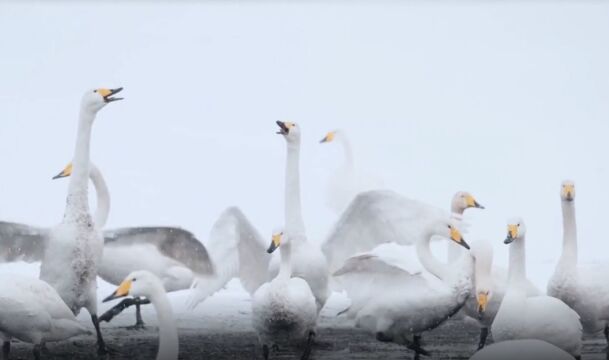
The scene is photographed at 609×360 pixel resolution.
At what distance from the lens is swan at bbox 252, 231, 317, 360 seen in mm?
8281

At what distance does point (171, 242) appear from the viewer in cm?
1064

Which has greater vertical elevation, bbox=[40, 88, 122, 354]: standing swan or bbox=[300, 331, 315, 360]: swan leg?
bbox=[40, 88, 122, 354]: standing swan

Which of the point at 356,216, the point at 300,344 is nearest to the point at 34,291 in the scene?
the point at 300,344

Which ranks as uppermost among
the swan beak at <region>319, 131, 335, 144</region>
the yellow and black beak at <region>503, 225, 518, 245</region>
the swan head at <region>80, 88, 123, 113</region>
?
the swan beak at <region>319, 131, 335, 144</region>

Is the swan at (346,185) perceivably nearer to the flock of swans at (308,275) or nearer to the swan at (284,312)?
the flock of swans at (308,275)

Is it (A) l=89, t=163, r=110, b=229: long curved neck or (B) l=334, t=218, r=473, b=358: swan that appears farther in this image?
(A) l=89, t=163, r=110, b=229: long curved neck

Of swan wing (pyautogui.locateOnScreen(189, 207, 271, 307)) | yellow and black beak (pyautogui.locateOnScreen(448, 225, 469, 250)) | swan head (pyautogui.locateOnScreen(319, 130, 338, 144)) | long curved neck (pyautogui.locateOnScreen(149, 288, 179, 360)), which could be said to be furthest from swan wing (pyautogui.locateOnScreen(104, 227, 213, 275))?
swan head (pyautogui.locateOnScreen(319, 130, 338, 144))

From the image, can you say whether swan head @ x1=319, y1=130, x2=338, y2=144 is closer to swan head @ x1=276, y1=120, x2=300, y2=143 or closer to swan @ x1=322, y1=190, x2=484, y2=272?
swan @ x1=322, y1=190, x2=484, y2=272

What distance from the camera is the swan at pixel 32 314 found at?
7672mm

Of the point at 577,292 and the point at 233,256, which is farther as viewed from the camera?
the point at 233,256

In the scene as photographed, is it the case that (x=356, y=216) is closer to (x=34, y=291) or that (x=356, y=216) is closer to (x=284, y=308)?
(x=284, y=308)

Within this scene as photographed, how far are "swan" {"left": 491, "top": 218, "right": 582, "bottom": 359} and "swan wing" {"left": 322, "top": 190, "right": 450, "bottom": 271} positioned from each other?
231cm

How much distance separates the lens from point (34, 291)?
780cm

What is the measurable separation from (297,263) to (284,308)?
1177 millimetres
